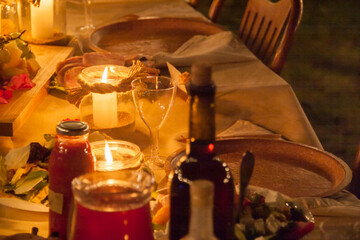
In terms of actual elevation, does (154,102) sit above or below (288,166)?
above

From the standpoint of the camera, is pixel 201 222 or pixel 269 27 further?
pixel 269 27

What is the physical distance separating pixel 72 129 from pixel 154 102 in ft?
1.31

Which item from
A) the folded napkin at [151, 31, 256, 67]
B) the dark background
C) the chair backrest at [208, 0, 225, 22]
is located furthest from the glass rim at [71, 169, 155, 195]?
the dark background

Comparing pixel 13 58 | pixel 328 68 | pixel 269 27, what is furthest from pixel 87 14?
pixel 328 68

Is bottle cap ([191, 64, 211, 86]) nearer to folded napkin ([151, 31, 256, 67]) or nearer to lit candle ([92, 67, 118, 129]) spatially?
lit candle ([92, 67, 118, 129])

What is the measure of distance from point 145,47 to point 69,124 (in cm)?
138

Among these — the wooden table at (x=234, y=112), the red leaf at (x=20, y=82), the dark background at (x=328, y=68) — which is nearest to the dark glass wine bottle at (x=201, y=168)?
the wooden table at (x=234, y=112)

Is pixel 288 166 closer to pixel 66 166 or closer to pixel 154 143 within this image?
pixel 154 143

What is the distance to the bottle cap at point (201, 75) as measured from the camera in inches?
28.0

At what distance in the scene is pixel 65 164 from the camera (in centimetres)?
89

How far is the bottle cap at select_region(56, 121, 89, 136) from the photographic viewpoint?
2.87 feet

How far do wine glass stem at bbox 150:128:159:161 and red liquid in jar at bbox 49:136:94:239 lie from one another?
0.41m

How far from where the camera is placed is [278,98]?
176 centimetres

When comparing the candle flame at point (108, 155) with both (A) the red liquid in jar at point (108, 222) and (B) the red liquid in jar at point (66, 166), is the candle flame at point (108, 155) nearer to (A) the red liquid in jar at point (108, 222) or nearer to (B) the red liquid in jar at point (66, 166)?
(B) the red liquid in jar at point (66, 166)
